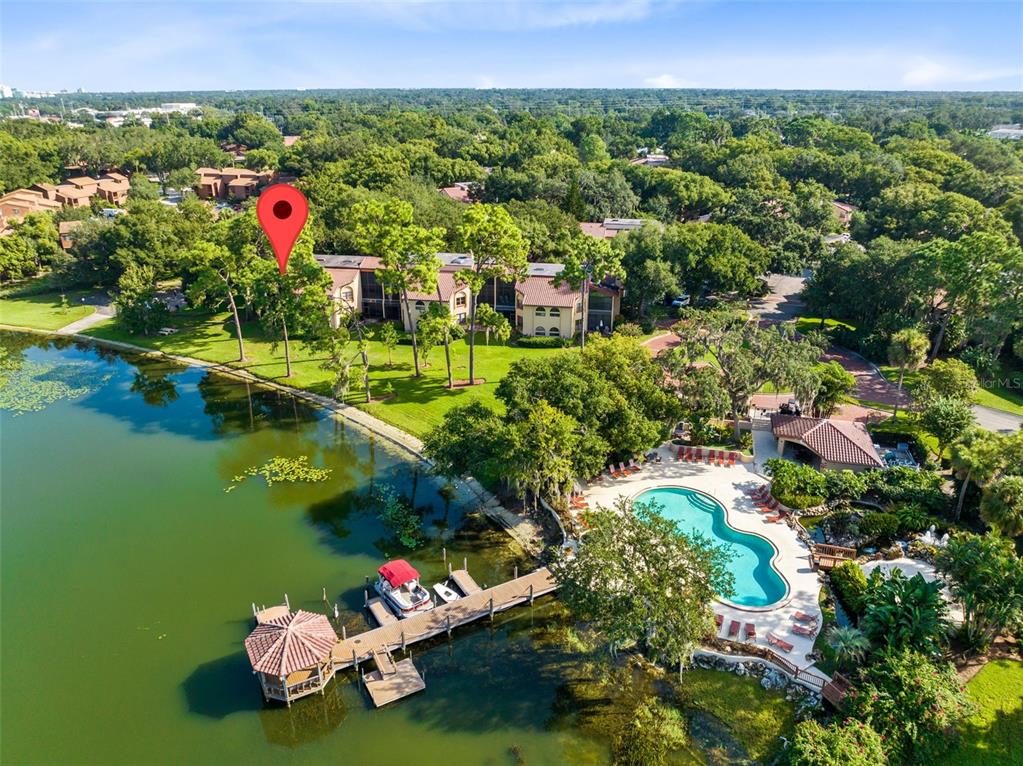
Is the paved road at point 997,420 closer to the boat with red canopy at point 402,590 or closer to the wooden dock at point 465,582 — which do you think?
the wooden dock at point 465,582

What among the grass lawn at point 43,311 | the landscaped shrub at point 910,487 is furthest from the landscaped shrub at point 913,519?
the grass lawn at point 43,311

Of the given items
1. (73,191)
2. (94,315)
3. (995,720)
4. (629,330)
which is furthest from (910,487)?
(73,191)

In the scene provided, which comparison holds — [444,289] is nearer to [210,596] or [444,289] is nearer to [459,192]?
[210,596]

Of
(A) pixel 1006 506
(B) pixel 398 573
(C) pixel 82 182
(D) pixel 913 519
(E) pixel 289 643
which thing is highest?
(C) pixel 82 182

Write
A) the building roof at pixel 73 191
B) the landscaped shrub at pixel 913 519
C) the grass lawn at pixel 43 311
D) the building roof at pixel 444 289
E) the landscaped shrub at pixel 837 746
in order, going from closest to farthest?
the landscaped shrub at pixel 837 746 < the landscaped shrub at pixel 913 519 < the building roof at pixel 444 289 < the grass lawn at pixel 43 311 < the building roof at pixel 73 191

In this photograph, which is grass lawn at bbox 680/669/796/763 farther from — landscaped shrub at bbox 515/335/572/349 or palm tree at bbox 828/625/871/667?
landscaped shrub at bbox 515/335/572/349

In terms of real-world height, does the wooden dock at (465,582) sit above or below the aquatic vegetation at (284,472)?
above

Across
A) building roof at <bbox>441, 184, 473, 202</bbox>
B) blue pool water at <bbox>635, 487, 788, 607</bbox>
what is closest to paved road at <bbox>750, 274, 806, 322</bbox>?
blue pool water at <bbox>635, 487, 788, 607</bbox>
